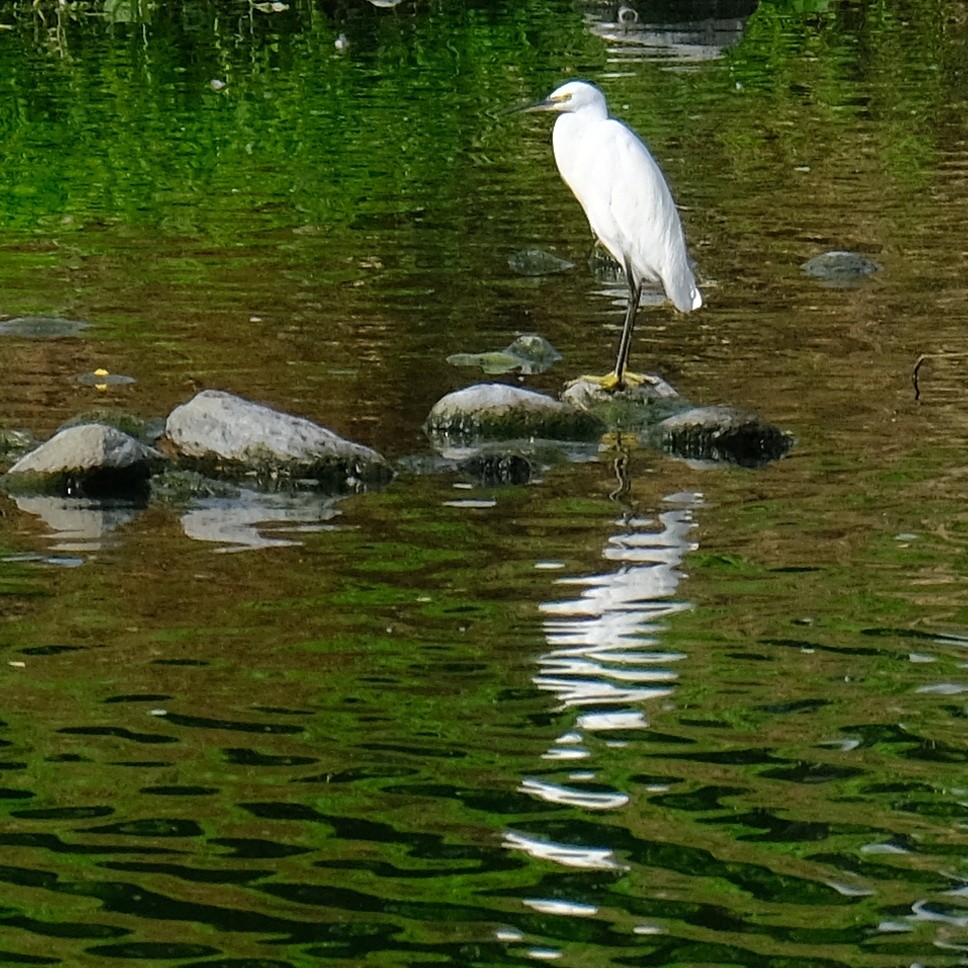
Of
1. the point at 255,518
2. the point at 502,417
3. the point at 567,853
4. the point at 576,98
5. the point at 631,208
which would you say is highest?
the point at 576,98

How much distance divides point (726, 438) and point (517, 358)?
215cm

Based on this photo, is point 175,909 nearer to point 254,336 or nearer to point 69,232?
point 254,336

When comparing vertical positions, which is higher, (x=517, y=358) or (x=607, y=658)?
(x=517, y=358)

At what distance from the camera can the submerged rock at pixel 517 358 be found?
11.7m

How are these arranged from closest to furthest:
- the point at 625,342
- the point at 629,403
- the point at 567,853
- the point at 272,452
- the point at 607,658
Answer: the point at 567,853
the point at 607,658
the point at 272,452
the point at 629,403
the point at 625,342

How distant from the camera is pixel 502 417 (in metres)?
10.2

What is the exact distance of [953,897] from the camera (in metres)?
5.32

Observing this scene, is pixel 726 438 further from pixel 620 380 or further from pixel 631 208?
pixel 631 208

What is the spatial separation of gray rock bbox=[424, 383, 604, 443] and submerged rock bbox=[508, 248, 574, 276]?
395cm

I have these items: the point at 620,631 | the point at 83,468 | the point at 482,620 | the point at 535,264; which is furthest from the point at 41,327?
the point at 620,631

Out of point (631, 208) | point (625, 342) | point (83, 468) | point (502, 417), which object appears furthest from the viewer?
point (631, 208)

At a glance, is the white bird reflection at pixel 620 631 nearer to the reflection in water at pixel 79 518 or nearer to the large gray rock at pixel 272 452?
the large gray rock at pixel 272 452

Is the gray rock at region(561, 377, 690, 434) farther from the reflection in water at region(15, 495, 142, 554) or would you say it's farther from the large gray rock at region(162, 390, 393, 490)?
the reflection in water at region(15, 495, 142, 554)

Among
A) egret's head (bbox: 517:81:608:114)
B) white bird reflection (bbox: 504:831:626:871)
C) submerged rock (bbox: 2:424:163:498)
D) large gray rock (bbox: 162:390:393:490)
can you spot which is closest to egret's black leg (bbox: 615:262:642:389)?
egret's head (bbox: 517:81:608:114)
